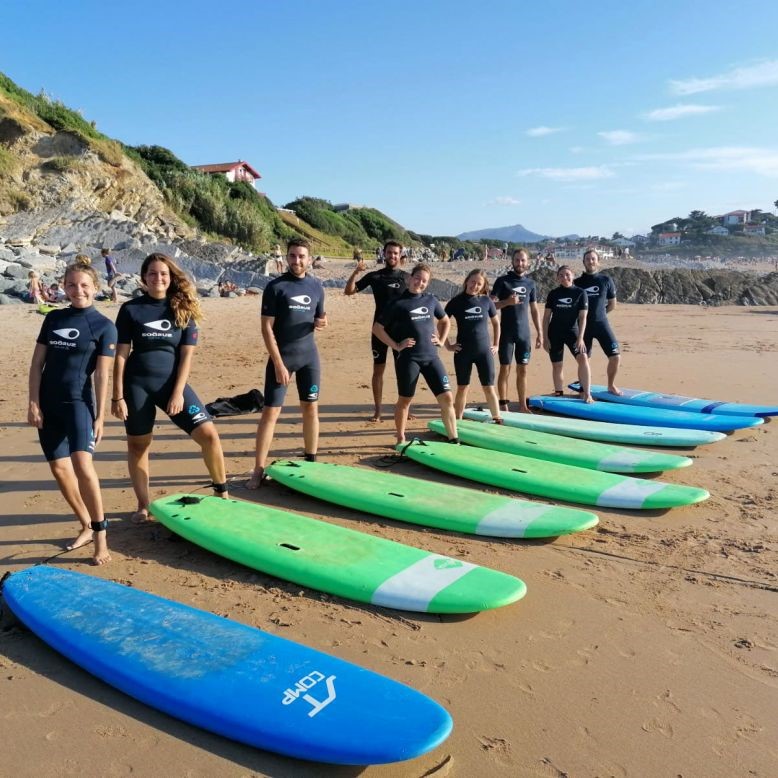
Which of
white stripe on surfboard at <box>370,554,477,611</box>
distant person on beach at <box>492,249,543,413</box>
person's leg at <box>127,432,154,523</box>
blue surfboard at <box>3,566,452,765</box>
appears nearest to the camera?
blue surfboard at <box>3,566,452,765</box>

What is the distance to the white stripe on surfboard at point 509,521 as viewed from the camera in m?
3.88

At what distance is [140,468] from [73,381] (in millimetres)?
830

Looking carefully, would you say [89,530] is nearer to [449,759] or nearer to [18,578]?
[18,578]

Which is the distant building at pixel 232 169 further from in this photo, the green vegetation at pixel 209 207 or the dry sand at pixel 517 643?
the dry sand at pixel 517 643

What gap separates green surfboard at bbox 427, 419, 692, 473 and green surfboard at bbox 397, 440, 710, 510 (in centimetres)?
31

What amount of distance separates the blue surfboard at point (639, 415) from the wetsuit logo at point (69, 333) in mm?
5027

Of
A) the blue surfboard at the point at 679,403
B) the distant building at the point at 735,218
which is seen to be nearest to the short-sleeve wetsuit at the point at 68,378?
Answer: the blue surfboard at the point at 679,403

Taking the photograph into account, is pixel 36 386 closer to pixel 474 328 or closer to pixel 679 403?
pixel 474 328

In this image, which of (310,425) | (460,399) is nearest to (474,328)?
(460,399)

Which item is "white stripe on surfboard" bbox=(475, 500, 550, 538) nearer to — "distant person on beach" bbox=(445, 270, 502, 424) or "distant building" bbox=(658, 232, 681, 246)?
"distant person on beach" bbox=(445, 270, 502, 424)

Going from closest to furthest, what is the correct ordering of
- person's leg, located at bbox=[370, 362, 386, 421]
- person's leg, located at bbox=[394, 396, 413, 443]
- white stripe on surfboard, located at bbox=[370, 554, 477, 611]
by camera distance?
white stripe on surfboard, located at bbox=[370, 554, 477, 611] < person's leg, located at bbox=[394, 396, 413, 443] < person's leg, located at bbox=[370, 362, 386, 421]

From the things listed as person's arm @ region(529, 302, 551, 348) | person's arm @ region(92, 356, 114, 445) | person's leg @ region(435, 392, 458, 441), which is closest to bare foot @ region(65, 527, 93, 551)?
person's arm @ region(92, 356, 114, 445)

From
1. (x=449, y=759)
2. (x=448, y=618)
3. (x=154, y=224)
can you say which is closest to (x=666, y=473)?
(x=448, y=618)

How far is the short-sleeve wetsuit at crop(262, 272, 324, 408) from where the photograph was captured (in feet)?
14.9
